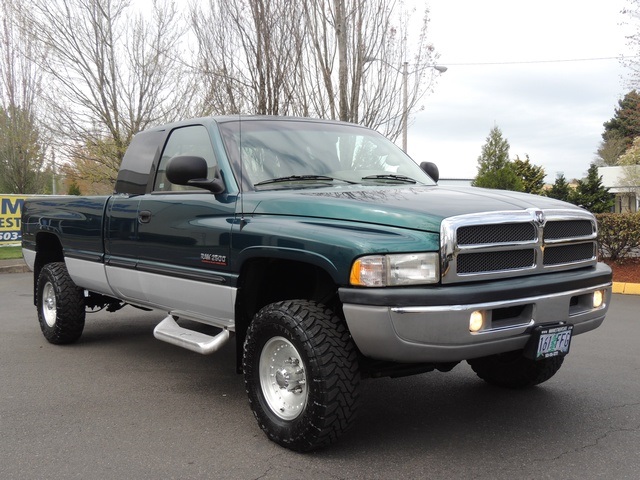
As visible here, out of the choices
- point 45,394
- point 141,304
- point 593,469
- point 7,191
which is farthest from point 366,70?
point 7,191

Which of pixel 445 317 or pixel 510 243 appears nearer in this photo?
pixel 445 317

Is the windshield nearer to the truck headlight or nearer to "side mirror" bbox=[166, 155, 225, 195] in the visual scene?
"side mirror" bbox=[166, 155, 225, 195]

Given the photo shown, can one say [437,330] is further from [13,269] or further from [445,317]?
[13,269]

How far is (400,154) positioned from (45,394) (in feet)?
10.6

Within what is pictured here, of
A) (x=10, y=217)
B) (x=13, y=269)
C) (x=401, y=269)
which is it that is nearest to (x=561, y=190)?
(x=10, y=217)

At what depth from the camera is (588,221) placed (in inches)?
159

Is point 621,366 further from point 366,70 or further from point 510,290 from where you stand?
point 366,70

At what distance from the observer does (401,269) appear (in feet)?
10.9

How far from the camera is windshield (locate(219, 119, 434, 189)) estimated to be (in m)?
4.41

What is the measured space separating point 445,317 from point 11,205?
14.7 meters

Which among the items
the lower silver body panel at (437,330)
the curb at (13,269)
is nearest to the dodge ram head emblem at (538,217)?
the lower silver body panel at (437,330)

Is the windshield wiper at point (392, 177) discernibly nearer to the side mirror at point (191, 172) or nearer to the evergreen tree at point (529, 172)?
the side mirror at point (191, 172)

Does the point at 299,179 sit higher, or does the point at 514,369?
the point at 299,179

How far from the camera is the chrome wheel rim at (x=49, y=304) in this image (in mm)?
6555
